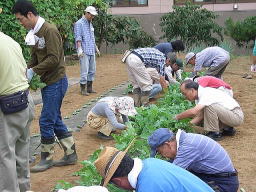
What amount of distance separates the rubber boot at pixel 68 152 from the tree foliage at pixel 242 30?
10715 millimetres

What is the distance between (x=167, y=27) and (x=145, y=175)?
12.4 metres

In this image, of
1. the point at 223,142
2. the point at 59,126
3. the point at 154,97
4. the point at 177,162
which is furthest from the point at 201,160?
the point at 154,97

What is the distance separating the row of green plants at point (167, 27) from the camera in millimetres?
13431

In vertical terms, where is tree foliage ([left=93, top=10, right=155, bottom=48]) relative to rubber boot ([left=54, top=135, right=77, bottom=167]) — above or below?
above

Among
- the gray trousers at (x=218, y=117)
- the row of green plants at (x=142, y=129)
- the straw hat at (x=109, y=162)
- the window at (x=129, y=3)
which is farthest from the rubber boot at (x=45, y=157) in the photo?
the window at (x=129, y=3)

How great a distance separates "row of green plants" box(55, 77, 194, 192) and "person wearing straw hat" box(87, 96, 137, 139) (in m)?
0.15

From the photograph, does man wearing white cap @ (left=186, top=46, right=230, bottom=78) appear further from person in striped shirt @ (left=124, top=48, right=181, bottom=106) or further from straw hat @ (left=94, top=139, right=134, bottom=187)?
straw hat @ (left=94, top=139, right=134, bottom=187)

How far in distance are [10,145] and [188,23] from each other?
1125cm

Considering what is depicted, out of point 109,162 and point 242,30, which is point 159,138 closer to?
point 109,162

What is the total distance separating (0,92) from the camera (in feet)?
12.0

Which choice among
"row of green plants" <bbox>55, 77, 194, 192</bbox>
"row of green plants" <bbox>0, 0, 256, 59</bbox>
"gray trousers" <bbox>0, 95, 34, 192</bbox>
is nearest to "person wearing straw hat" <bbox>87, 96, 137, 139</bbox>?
"row of green plants" <bbox>55, 77, 194, 192</bbox>

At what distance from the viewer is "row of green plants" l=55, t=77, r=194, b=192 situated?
4449 millimetres

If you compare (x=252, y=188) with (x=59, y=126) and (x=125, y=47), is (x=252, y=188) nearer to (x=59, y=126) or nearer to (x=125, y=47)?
(x=59, y=126)

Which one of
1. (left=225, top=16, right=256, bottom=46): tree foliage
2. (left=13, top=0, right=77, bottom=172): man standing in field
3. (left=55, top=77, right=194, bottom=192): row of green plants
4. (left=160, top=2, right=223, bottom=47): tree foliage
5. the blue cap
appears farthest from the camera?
(left=225, top=16, right=256, bottom=46): tree foliage
